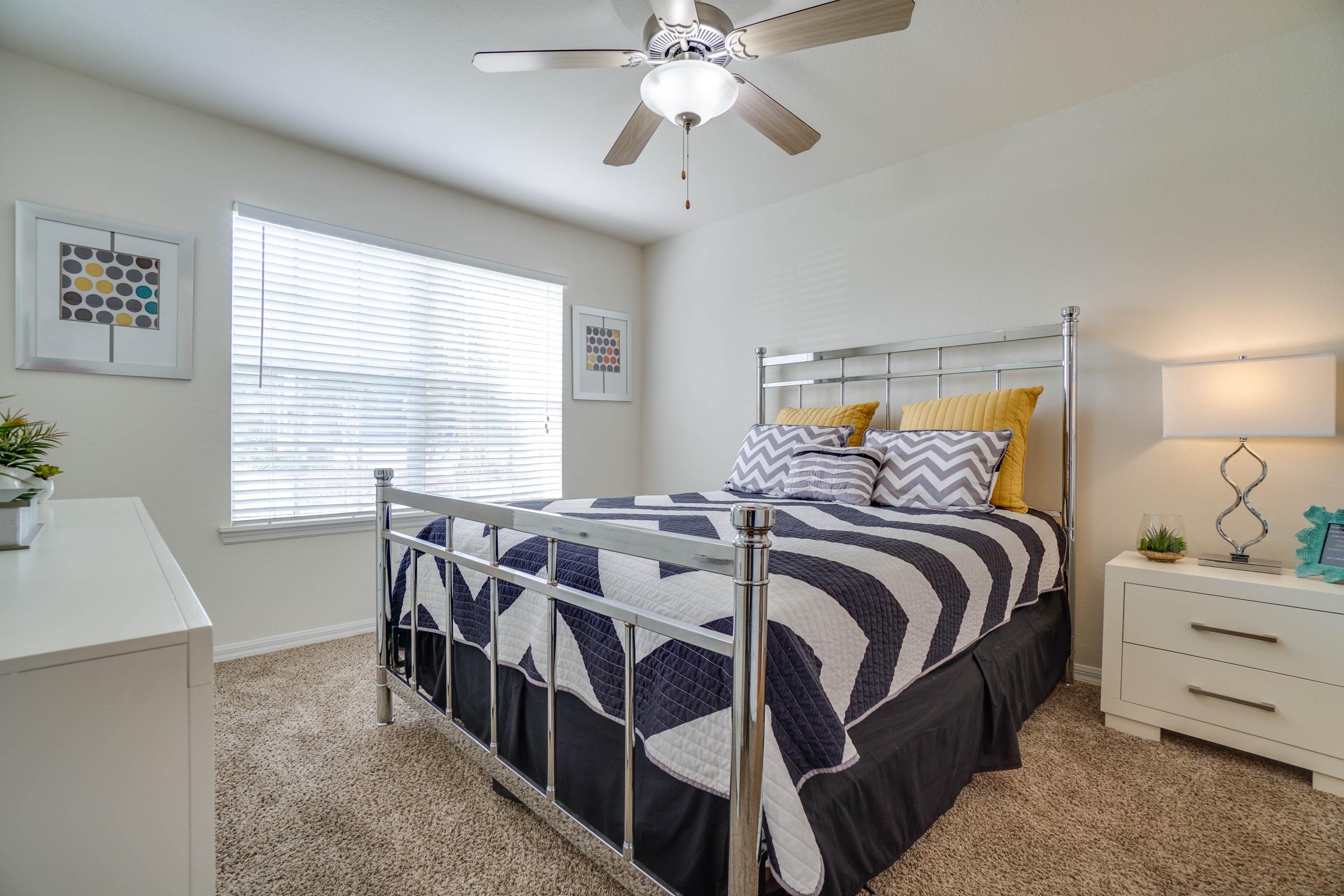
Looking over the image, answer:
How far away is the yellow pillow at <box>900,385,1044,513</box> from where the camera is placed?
7.92 ft

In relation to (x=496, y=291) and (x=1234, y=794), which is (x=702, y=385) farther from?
(x=1234, y=794)

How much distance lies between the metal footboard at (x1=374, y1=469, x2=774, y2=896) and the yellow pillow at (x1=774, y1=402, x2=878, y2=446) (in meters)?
1.90

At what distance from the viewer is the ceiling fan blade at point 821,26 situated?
1550 millimetres

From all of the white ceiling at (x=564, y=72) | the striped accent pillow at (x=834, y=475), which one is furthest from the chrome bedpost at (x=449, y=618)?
the white ceiling at (x=564, y=72)

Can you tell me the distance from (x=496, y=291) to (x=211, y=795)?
11.1 feet

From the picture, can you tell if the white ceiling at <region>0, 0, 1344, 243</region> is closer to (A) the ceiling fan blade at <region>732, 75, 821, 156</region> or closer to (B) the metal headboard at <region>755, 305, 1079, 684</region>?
(A) the ceiling fan blade at <region>732, 75, 821, 156</region>

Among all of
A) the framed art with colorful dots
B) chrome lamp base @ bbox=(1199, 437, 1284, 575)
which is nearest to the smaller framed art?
the framed art with colorful dots

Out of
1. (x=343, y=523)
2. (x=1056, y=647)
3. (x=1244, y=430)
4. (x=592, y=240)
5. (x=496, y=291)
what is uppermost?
(x=592, y=240)

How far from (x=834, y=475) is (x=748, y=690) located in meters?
1.72

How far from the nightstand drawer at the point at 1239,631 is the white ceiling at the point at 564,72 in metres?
1.89

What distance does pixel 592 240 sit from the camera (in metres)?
4.18

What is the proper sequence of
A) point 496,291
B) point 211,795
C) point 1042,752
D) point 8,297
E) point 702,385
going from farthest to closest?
point 702,385
point 496,291
point 8,297
point 1042,752
point 211,795

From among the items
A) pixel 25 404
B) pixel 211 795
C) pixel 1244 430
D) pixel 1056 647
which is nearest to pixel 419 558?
pixel 211 795

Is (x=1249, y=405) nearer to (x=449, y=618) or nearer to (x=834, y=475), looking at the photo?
(x=834, y=475)
